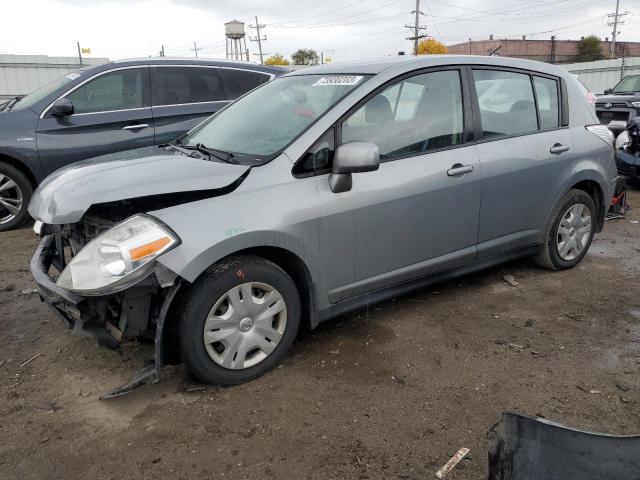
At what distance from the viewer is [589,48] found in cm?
7575

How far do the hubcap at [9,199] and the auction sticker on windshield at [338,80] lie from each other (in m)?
4.27

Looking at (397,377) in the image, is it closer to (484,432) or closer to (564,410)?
(484,432)

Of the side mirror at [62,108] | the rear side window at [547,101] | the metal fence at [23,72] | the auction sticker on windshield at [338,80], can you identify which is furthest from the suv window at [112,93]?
the metal fence at [23,72]

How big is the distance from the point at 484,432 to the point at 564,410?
0.49 meters

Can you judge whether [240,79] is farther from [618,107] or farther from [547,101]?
[618,107]

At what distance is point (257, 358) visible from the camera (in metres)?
2.99

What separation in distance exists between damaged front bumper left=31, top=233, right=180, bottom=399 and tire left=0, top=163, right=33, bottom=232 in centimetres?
373

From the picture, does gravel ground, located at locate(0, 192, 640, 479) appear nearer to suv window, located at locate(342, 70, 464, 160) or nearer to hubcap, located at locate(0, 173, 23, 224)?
suv window, located at locate(342, 70, 464, 160)

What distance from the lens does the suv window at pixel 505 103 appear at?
12.6 feet

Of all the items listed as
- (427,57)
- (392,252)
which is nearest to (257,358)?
(392,252)

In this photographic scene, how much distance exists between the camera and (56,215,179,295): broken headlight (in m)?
2.54

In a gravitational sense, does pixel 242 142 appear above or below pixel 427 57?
below

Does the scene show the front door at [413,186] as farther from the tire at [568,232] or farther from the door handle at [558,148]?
the tire at [568,232]

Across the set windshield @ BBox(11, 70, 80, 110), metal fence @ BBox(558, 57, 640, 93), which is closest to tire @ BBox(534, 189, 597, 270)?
windshield @ BBox(11, 70, 80, 110)
